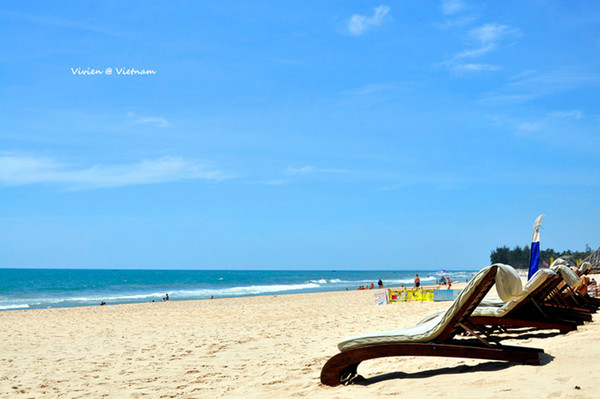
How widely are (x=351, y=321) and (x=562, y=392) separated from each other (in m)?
9.44

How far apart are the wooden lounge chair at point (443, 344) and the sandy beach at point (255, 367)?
6.0 inches

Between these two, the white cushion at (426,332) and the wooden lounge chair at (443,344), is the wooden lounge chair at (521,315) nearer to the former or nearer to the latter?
the wooden lounge chair at (443,344)

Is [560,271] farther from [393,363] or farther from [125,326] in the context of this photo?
[125,326]

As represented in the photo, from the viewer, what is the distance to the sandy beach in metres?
4.49

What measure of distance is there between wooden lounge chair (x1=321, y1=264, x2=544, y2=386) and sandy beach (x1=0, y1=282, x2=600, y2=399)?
153 mm

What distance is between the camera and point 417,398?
4.22 meters

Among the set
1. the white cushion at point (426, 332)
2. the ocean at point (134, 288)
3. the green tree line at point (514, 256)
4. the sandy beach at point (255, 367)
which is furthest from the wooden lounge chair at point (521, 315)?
the green tree line at point (514, 256)

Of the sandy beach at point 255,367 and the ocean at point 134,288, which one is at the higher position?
the sandy beach at point 255,367

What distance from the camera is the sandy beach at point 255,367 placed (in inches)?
177

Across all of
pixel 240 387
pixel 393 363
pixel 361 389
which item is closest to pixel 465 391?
pixel 361 389

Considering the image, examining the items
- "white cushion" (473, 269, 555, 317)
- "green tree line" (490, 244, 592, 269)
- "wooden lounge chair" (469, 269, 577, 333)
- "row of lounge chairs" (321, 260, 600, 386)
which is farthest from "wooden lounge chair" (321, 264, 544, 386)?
"green tree line" (490, 244, 592, 269)

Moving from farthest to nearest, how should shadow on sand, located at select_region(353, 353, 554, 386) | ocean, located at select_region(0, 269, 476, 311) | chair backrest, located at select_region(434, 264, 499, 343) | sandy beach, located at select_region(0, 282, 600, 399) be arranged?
ocean, located at select_region(0, 269, 476, 311), shadow on sand, located at select_region(353, 353, 554, 386), chair backrest, located at select_region(434, 264, 499, 343), sandy beach, located at select_region(0, 282, 600, 399)

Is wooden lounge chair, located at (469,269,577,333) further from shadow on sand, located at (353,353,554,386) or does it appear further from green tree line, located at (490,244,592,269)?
green tree line, located at (490,244,592,269)

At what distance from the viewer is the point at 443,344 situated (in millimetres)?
4984
